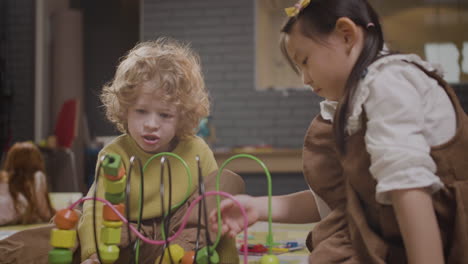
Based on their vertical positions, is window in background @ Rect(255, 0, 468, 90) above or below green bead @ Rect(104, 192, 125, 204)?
above

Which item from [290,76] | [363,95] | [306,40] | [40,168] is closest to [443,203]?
[363,95]

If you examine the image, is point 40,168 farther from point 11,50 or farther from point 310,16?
point 11,50

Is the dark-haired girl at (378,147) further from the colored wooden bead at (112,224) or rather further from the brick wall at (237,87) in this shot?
the brick wall at (237,87)

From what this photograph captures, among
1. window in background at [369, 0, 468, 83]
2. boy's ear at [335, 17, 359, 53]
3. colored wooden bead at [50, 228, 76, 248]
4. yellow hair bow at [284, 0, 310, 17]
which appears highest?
window in background at [369, 0, 468, 83]

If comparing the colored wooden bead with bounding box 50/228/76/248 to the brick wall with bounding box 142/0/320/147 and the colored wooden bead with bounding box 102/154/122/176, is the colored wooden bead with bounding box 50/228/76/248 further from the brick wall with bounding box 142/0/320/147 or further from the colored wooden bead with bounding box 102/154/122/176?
the brick wall with bounding box 142/0/320/147

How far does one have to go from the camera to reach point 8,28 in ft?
14.4

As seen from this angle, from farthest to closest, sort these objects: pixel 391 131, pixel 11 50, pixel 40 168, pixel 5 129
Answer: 1. pixel 11 50
2. pixel 5 129
3. pixel 40 168
4. pixel 391 131

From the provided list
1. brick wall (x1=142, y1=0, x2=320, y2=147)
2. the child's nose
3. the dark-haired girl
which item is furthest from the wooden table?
the dark-haired girl

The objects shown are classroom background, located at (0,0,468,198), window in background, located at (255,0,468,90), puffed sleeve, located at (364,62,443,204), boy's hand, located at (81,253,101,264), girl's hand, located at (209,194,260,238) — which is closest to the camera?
puffed sleeve, located at (364,62,443,204)

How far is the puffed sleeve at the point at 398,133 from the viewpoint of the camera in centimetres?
72

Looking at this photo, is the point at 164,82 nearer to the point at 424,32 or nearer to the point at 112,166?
the point at 112,166

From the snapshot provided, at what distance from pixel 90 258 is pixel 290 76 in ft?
10.3

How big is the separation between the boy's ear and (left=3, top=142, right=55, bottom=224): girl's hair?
157 cm

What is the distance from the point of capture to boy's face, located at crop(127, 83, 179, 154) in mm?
1096
